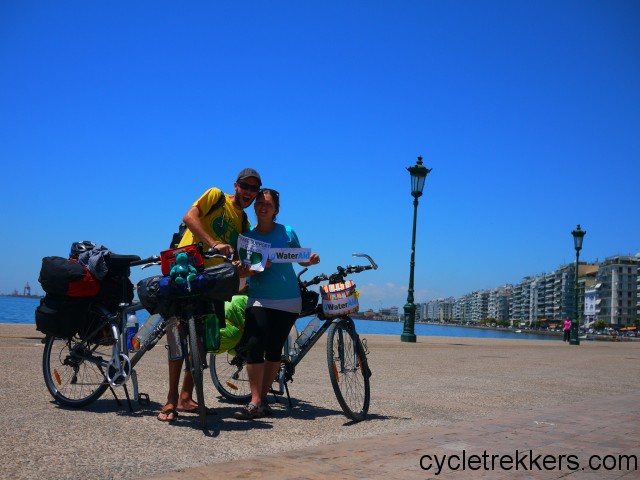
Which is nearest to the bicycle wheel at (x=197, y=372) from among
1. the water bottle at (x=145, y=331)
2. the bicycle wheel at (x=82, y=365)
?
the water bottle at (x=145, y=331)

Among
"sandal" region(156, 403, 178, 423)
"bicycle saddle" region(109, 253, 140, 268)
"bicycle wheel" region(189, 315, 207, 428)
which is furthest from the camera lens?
"bicycle saddle" region(109, 253, 140, 268)

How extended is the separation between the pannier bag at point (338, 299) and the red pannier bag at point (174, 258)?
1.13 meters

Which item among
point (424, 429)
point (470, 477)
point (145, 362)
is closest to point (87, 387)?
point (424, 429)

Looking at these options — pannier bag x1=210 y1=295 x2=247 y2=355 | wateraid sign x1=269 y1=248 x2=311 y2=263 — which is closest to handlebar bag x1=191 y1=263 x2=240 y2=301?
wateraid sign x1=269 y1=248 x2=311 y2=263

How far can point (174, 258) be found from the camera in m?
5.17

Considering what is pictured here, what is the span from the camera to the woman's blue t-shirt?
560cm

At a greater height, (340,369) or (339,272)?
(339,272)

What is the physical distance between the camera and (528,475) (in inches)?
153

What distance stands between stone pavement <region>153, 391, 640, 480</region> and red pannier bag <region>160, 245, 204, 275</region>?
5.25 feet

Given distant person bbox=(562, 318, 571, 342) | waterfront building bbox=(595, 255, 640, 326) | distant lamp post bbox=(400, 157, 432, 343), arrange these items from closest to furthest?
distant lamp post bbox=(400, 157, 432, 343) < distant person bbox=(562, 318, 571, 342) < waterfront building bbox=(595, 255, 640, 326)

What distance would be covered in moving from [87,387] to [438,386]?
15.3 feet

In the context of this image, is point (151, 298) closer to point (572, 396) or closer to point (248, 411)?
point (248, 411)

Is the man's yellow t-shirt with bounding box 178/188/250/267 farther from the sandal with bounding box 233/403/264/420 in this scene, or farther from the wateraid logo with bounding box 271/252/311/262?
the sandal with bounding box 233/403/264/420

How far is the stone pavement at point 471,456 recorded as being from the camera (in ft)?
12.1
